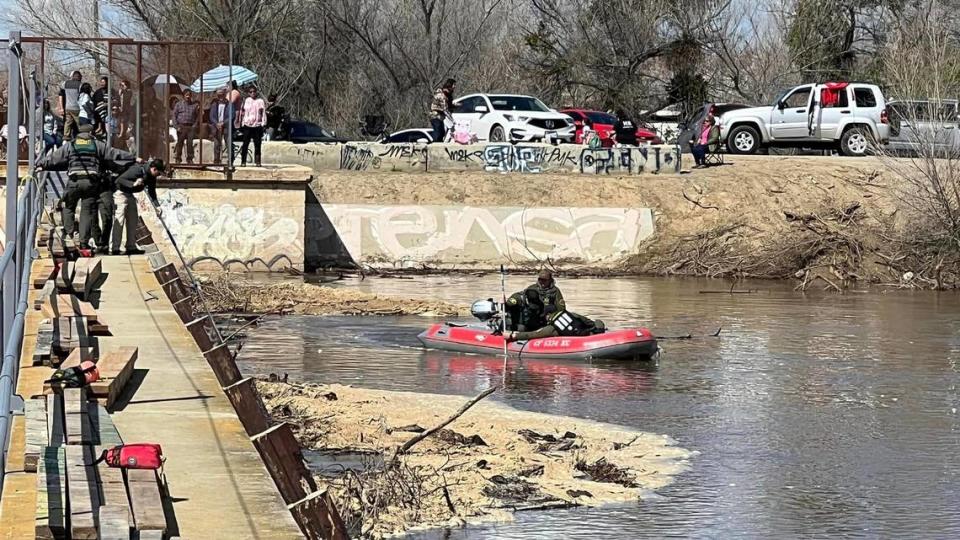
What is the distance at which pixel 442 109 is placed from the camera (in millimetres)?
34562

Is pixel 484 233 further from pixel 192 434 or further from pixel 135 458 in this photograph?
pixel 135 458

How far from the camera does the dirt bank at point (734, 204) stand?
33.2 metres

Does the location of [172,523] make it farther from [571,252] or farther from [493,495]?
[571,252]

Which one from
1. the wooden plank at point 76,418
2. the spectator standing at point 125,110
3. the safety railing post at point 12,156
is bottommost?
the wooden plank at point 76,418

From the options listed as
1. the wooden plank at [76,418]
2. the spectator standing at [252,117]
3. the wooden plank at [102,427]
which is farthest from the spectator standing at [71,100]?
the wooden plank at [76,418]

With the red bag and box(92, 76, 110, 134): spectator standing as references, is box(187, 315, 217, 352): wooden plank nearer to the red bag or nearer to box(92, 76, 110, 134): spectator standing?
the red bag

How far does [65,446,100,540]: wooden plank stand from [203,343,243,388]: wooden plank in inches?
132

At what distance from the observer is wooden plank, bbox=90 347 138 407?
408 inches

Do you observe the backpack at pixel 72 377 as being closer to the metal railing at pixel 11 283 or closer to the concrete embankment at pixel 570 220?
the metal railing at pixel 11 283

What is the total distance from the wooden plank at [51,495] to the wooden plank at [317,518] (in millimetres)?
1294

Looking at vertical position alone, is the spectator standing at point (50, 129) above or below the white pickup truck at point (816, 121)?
below

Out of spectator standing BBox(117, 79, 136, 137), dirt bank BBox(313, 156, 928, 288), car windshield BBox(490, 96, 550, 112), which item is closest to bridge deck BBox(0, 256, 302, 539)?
spectator standing BBox(117, 79, 136, 137)

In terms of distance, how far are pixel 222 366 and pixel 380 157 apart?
23.8 meters

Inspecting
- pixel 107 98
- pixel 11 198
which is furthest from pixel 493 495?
pixel 107 98
